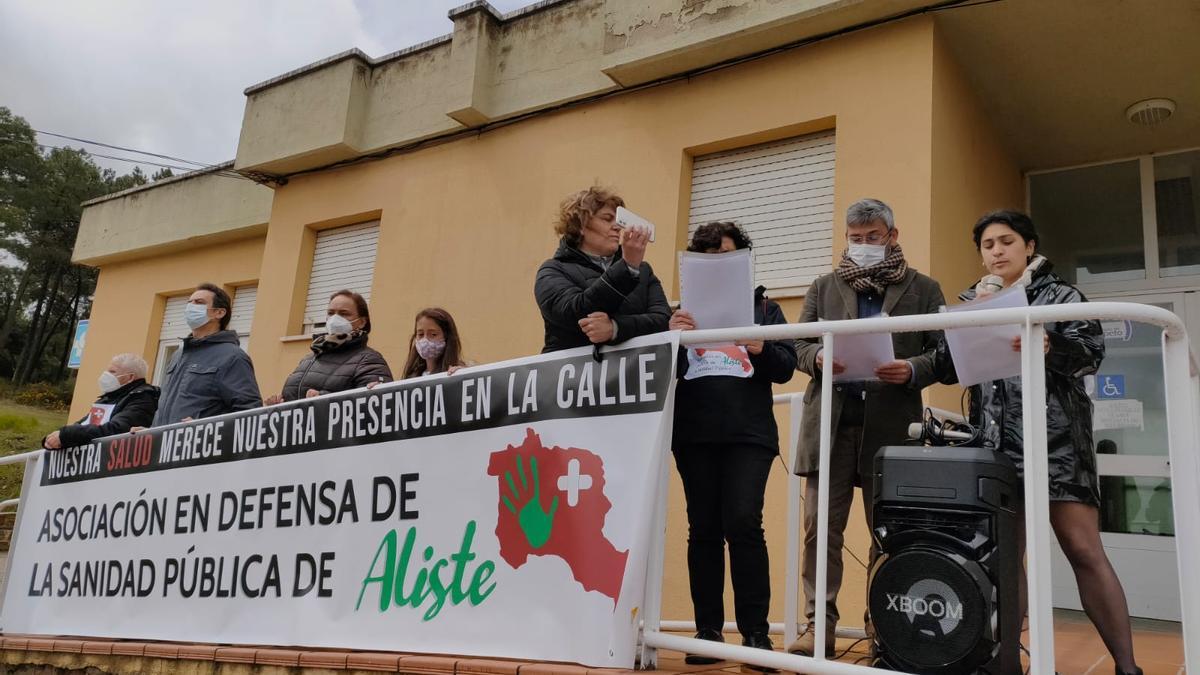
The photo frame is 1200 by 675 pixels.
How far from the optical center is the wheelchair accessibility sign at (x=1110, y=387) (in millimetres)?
6875

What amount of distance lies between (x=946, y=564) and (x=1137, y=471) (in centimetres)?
508

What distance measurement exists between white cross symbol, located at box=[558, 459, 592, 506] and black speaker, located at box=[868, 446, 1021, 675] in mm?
952

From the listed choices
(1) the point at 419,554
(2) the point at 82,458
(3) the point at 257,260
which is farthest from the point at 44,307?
(1) the point at 419,554

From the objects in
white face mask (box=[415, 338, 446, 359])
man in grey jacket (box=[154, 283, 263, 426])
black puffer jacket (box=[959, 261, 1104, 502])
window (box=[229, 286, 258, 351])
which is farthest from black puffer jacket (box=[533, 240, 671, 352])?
window (box=[229, 286, 258, 351])

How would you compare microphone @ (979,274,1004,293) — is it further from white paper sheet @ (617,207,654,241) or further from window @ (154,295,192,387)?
window @ (154,295,192,387)

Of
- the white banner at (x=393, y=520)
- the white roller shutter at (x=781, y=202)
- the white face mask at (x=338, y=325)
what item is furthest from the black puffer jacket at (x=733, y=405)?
the white roller shutter at (x=781, y=202)

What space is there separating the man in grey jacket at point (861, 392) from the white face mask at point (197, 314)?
3.66 meters

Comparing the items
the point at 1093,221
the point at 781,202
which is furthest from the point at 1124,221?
the point at 781,202

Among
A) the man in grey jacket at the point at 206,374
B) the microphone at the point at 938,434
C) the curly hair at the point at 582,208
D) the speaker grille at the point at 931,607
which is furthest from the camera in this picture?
the man in grey jacket at the point at 206,374

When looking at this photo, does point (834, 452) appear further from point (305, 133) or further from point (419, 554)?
point (305, 133)

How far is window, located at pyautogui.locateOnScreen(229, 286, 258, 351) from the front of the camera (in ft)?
37.8

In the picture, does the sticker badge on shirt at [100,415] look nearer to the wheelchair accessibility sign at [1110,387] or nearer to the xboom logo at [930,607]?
the xboom logo at [930,607]

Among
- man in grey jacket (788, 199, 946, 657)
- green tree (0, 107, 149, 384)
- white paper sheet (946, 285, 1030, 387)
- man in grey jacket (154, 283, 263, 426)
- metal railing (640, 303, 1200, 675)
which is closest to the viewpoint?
metal railing (640, 303, 1200, 675)

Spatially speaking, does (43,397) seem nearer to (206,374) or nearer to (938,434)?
(206,374)
